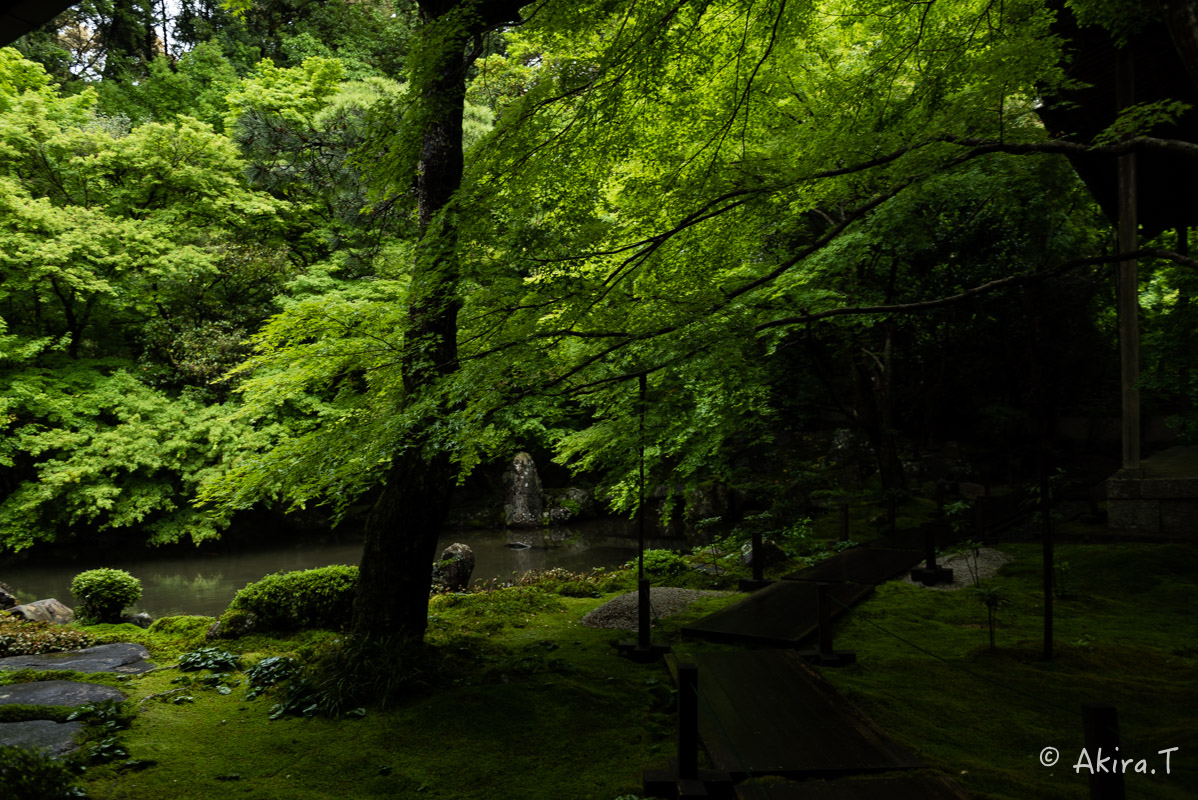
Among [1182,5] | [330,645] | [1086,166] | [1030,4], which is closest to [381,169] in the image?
[330,645]

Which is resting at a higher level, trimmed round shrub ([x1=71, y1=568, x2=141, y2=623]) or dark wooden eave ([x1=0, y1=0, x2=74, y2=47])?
dark wooden eave ([x1=0, y1=0, x2=74, y2=47])

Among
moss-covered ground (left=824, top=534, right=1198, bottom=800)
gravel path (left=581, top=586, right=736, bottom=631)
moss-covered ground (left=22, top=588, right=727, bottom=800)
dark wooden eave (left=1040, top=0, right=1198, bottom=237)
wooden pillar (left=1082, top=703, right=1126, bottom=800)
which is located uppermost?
dark wooden eave (left=1040, top=0, right=1198, bottom=237)

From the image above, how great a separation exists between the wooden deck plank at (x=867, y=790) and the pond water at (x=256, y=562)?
9.42 meters

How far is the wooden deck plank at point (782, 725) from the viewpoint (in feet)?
12.2

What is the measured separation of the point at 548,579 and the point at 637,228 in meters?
6.57

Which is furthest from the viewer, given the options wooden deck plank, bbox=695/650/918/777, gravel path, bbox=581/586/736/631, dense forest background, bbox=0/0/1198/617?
gravel path, bbox=581/586/736/631

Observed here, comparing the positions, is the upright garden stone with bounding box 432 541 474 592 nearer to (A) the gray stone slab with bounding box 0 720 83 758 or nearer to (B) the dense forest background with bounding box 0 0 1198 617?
(B) the dense forest background with bounding box 0 0 1198 617

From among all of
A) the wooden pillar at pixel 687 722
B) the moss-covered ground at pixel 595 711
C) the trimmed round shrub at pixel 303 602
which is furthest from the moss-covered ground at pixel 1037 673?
the trimmed round shrub at pixel 303 602

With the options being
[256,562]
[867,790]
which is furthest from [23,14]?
[256,562]

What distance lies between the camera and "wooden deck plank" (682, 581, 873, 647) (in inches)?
248

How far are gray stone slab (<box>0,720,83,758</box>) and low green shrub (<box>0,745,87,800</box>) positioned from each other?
704 mm

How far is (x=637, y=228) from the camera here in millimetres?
5426

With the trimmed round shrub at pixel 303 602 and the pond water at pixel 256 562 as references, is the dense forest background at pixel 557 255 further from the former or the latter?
the trimmed round shrub at pixel 303 602

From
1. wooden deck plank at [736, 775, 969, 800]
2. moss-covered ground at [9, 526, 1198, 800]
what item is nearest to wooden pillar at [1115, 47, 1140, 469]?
moss-covered ground at [9, 526, 1198, 800]
